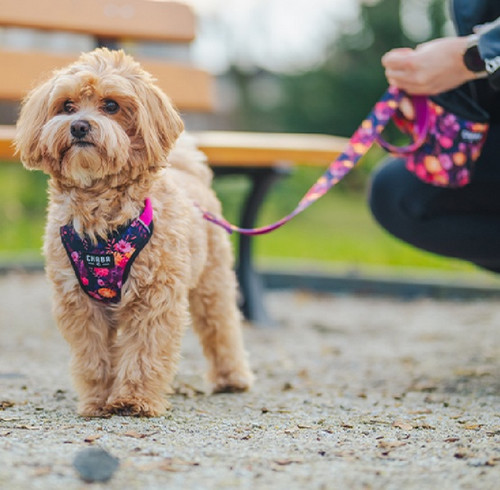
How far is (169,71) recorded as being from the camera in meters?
5.58

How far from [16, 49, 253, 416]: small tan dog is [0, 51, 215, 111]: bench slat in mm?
2336

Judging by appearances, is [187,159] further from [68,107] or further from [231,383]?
[231,383]

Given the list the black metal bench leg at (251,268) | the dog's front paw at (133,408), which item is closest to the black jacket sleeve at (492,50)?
the dog's front paw at (133,408)

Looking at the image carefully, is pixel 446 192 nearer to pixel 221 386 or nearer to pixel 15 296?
pixel 221 386

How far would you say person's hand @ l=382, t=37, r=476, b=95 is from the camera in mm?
3242

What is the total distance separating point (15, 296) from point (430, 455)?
429 cm

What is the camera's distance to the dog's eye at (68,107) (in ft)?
9.10

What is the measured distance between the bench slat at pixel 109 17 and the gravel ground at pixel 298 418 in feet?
6.55

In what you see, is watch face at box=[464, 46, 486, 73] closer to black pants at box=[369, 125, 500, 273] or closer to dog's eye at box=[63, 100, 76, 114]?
black pants at box=[369, 125, 500, 273]

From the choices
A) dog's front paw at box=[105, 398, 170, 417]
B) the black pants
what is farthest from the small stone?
the black pants

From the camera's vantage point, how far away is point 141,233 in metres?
A: 2.79

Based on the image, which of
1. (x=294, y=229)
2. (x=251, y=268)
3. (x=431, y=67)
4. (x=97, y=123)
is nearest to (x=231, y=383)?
(x=97, y=123)

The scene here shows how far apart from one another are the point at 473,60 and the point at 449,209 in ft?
2.83

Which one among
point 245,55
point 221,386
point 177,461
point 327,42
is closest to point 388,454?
point 177,461
